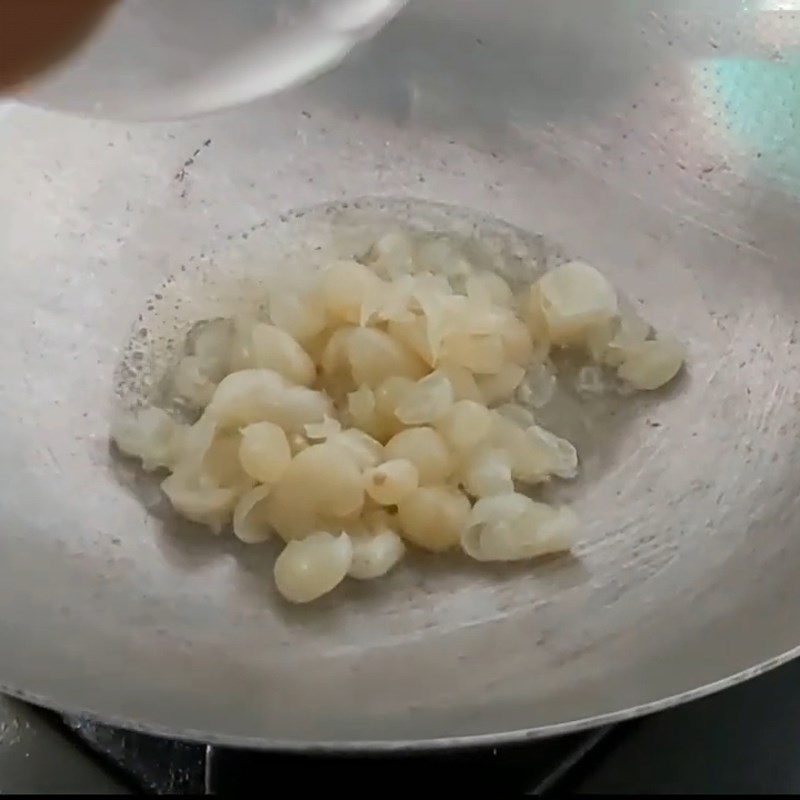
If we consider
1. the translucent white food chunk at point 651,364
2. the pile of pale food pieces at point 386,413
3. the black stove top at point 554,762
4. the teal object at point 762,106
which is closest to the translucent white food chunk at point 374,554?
the pile of pale food pieces at point 386,413

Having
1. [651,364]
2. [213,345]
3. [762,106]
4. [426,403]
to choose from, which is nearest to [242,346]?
[213,345]

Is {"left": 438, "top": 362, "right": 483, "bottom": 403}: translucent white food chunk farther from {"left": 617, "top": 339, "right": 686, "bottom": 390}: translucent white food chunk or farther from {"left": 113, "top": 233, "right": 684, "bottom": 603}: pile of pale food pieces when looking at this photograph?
{"left": 617, "top": 339, "right": 686, "bottom": 390}: translucent white food chunk

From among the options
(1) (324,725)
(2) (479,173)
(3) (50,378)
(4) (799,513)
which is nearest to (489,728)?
(1) (324,725)

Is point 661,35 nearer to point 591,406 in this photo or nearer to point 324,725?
point 591,406

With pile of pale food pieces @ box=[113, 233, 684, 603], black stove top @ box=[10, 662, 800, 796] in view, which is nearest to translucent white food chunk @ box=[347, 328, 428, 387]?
pile of pale food pieces @ box=[113, 233, 684, 603]

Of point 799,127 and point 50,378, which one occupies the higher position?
point 799,127

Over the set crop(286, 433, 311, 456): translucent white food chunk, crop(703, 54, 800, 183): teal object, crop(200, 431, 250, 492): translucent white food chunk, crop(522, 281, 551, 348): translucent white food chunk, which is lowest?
crop(200, 431, 250, 492): translucent white food chunk
